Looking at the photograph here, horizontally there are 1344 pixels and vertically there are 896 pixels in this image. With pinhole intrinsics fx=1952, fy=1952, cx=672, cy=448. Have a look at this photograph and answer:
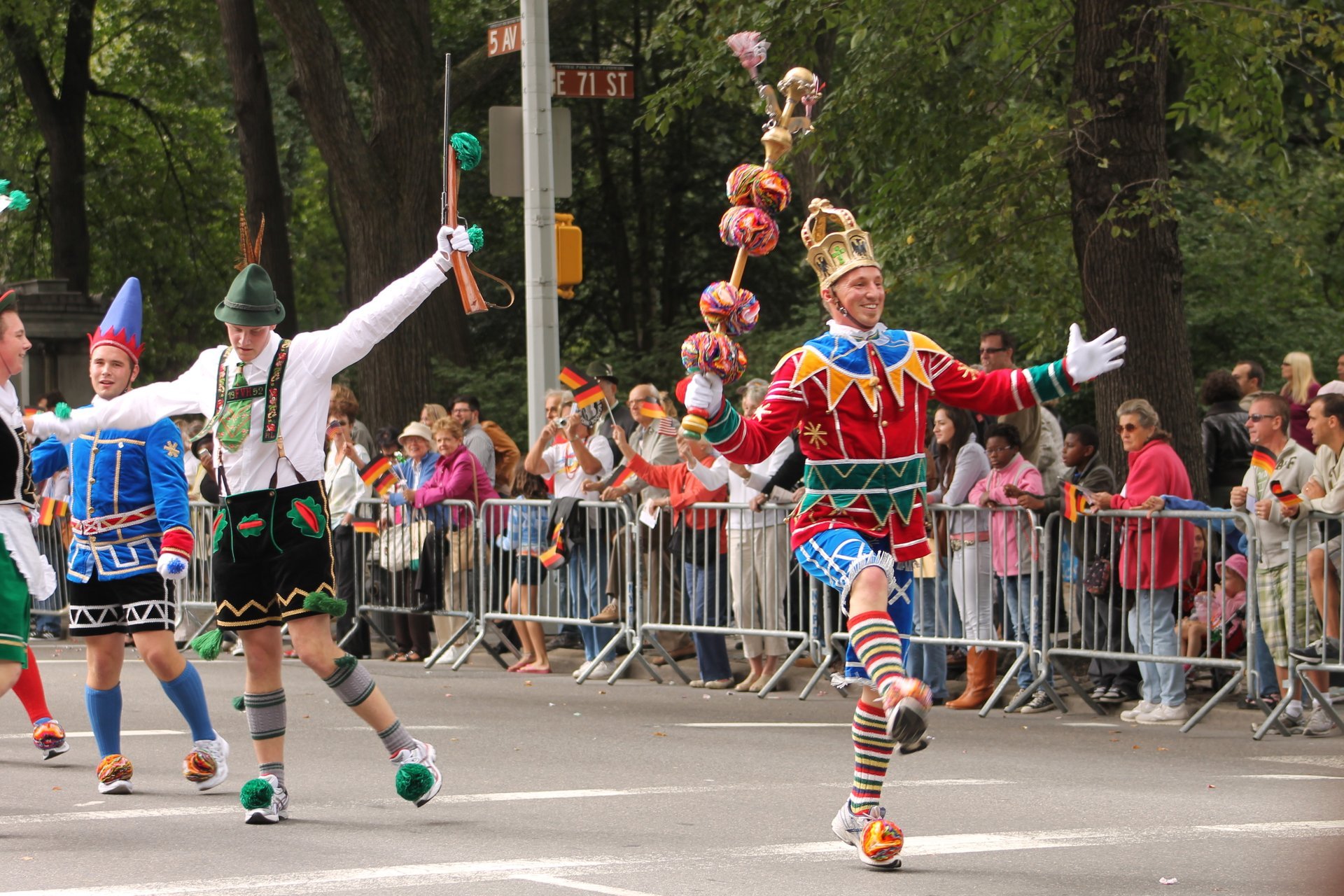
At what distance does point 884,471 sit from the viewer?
6.97 metres

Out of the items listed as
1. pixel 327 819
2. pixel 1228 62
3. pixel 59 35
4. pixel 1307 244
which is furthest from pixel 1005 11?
pixel 59 35

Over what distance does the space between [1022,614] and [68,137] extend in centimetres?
2119

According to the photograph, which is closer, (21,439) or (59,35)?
(21,439)

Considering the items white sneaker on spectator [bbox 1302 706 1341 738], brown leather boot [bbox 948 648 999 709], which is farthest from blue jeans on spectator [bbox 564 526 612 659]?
white sneaker on spectator [bbox 1302 706 1341 738]

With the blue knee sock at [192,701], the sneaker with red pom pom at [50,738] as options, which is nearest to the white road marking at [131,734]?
the sneaker with red pom pom at [50,738]

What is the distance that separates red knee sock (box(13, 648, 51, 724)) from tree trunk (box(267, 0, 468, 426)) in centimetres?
1008

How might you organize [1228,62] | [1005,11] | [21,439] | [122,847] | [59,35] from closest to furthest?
[122,847] < [21,439] < [1228,62] < [1005,11] < [59,35]

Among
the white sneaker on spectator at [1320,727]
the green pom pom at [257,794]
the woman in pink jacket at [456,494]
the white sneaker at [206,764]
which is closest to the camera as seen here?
the green pom pom at [257,794]

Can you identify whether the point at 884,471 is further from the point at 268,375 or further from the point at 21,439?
the point at 21,439

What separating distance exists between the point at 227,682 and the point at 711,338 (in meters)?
7.52

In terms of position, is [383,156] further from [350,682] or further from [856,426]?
[856,426]

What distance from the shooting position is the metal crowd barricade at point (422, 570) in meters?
14.5

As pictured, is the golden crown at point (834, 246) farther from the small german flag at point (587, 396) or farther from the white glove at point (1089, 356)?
the small german flag at point (587, 396)

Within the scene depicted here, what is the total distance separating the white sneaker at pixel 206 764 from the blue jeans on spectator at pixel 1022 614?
5.09 m
